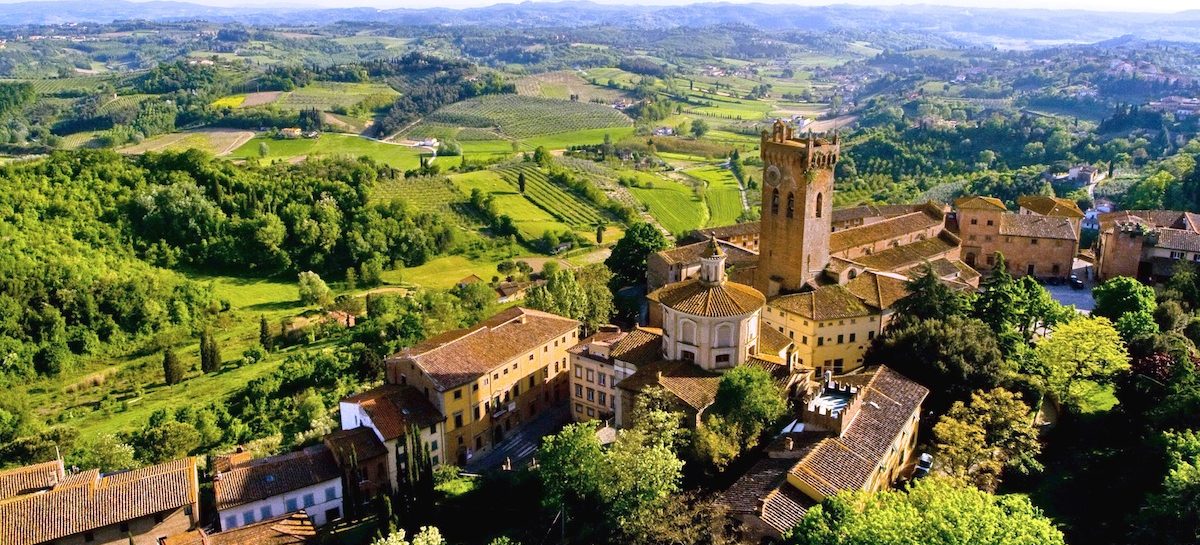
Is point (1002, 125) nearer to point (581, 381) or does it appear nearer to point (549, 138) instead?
point (549, 138)

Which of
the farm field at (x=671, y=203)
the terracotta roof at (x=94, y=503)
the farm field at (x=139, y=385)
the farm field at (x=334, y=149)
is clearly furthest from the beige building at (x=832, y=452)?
the farm field at (x=334, y=149)

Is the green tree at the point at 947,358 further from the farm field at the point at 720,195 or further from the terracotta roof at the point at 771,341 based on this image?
the farm field at the point at 720,195

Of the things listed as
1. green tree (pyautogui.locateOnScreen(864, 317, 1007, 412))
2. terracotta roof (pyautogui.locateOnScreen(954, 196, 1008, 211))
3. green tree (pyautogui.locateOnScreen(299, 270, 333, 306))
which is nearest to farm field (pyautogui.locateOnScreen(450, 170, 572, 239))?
green tree (pyautogui.locateOnScreen(299, 270, 333, 306))

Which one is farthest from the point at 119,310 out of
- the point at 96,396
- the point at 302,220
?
the point at 302,220

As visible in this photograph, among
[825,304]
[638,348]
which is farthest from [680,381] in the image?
[825,304]

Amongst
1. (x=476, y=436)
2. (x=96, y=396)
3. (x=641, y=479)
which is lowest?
(x=96, y=396)

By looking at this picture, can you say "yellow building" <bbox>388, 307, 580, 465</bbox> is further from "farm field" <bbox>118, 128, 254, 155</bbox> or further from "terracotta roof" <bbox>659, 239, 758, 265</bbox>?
"farm field" <bbox>118, 128, 254, 155</bbox>
